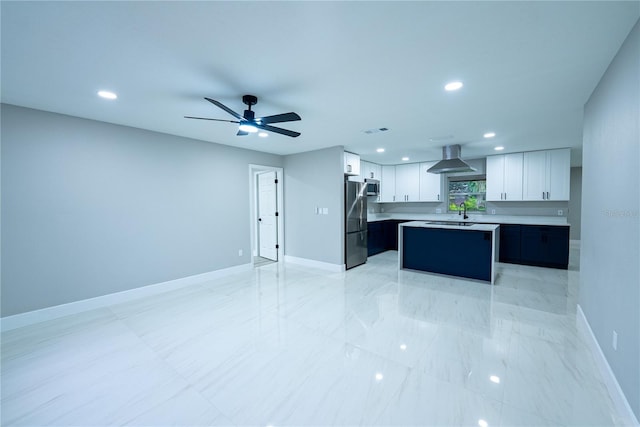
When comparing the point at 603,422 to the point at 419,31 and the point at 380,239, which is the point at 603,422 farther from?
the point at 380,239

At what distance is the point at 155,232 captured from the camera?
4023mm

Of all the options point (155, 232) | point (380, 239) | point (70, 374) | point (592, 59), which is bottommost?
point (70, 374)

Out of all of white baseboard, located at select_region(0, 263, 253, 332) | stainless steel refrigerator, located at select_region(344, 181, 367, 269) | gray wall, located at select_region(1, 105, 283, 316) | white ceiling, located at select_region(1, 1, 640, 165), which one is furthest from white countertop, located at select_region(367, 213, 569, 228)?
white baseboard, located at select_region(0, 263, 253, 332)

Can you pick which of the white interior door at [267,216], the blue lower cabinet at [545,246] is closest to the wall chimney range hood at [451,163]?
the blue lower cabinet at [545,246]

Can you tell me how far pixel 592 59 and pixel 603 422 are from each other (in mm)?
2547

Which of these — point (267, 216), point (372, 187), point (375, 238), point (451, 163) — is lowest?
point (375, 238)

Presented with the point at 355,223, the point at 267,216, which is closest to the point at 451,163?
the point at 355,223

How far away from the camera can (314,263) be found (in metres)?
5.59

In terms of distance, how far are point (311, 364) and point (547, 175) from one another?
20.4ft

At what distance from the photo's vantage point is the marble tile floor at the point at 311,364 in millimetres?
1707

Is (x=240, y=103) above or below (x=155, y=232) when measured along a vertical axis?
above

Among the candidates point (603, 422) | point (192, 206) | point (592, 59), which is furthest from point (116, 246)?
point (592, 59)

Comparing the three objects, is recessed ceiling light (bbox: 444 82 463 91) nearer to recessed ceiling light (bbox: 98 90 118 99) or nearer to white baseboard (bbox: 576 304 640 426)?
white baseboard (bbox: 576 304 640 426)

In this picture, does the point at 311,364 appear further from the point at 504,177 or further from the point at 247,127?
the point at 504,177
